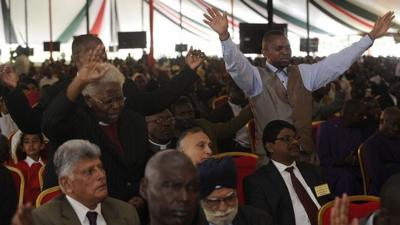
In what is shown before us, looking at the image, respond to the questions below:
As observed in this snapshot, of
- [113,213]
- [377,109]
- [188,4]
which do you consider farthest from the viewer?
[188,4]

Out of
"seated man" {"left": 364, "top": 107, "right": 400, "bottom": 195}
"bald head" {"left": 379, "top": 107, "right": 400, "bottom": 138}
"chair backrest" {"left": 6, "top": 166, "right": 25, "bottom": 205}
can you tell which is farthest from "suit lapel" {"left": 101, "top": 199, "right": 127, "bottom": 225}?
"bald head" {"left": 379, "top": 107, "right": 400, "bottom": 138}

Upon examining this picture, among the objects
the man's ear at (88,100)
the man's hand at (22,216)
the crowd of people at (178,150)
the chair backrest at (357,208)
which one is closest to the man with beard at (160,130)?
the crowd of people at (178,150)

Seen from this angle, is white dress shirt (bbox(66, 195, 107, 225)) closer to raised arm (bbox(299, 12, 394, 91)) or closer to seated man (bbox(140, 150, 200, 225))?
seated man (bbox(140, 150, 200, 225))

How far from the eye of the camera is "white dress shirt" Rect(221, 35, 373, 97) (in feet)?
13.7

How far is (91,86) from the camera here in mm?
3252

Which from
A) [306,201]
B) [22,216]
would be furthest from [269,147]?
[22,216]

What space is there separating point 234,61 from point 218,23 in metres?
0.26

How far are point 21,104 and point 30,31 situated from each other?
74.7 feet

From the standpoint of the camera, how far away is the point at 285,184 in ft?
12.8

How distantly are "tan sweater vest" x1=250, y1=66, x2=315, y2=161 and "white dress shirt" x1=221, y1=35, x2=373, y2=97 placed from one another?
0.11 feet

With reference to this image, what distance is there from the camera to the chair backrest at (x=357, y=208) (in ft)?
11.2

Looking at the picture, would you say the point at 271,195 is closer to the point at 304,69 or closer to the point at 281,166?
the point at 281,166

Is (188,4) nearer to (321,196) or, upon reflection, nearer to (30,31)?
(30,31)

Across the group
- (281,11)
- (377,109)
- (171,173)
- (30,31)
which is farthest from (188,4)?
(171,173)
